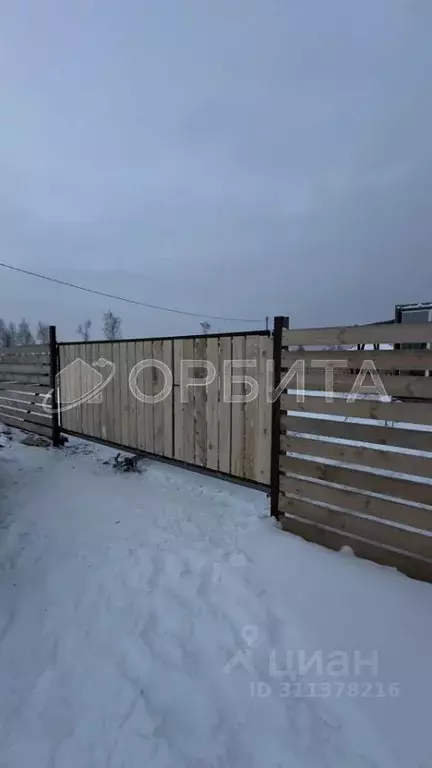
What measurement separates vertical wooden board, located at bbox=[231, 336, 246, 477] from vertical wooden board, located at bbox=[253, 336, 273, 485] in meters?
0.17

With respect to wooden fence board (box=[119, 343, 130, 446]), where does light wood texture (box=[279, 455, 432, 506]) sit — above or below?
below

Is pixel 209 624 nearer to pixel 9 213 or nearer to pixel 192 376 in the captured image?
pixel 192 376

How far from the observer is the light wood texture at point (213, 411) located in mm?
3291

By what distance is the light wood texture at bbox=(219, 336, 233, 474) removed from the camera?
10.5 ft

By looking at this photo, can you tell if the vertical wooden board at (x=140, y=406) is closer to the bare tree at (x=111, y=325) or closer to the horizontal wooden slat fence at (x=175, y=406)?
the horizontal wooden slat fence at (x=175, y=406)

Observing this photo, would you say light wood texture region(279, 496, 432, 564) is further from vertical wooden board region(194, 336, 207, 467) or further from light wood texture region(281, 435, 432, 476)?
vertical wooden board region(194, 336, 207, 467)

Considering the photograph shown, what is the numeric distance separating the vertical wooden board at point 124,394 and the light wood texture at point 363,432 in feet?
7.24

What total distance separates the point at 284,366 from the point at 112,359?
2469 mm

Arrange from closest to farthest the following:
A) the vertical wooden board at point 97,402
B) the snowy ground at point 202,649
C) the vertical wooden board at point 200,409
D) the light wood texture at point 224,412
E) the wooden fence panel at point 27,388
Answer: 1. the snowy ground at point 202,649
2. the light wood texture at point 224,412
3. the vertical wooden board at point 200,409
4. the vertical wooden board at point 97,402
5. the wooden fence panel at point 27,388

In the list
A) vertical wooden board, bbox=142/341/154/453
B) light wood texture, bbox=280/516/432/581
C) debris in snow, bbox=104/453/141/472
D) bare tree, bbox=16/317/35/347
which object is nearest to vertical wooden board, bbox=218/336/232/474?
light wood texture, bbox=280/516/432/581

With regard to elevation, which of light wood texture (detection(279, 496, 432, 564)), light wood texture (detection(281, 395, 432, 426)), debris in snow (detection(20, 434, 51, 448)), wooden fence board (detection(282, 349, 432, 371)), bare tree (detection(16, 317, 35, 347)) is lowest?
debris in snow (detection(20, 434, 51, 448))

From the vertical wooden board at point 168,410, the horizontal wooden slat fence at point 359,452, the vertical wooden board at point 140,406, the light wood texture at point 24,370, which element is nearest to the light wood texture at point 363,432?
the horizontal wooden slat fence at point 359,452

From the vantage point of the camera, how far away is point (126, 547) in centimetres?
257

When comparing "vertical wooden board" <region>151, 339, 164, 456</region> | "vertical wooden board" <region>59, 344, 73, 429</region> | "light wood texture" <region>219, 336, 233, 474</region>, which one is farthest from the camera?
"vertical wooden board" <region>59, 344, 73, 429</region>
